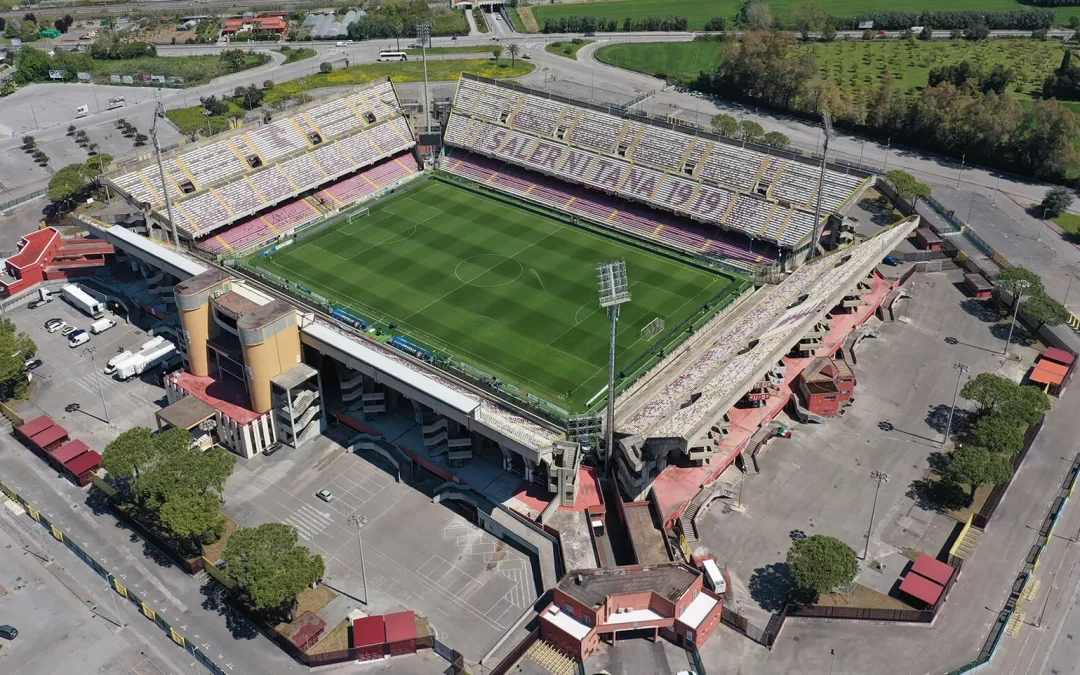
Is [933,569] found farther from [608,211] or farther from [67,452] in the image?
[67,452]

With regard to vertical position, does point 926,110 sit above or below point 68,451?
above

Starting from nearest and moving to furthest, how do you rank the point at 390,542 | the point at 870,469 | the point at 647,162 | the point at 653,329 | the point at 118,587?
the point at 118,587, the point at 390,542, the point at 870,469, the point at 653,329, the point at 647,162

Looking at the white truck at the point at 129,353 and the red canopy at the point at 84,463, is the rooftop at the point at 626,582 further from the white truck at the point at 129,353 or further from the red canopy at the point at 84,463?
the white truck at the point at 129,353

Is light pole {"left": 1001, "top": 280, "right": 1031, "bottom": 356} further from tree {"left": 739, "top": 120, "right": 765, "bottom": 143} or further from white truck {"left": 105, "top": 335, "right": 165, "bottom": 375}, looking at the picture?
white truck {"left": 105, "top": 335, "right": 165, "bottom": 375}

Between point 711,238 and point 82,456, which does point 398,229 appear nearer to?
point 711,238

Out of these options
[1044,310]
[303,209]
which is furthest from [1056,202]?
[303,209]

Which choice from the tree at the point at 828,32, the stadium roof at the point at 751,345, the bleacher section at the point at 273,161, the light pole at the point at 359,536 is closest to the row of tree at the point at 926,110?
the tree at the point at 828,32
